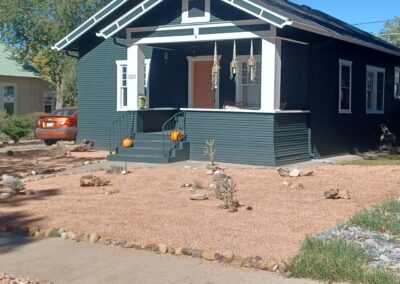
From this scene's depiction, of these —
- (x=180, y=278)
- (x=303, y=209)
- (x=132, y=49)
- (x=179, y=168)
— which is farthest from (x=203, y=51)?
(x=180, y=278)

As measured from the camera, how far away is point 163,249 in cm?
726

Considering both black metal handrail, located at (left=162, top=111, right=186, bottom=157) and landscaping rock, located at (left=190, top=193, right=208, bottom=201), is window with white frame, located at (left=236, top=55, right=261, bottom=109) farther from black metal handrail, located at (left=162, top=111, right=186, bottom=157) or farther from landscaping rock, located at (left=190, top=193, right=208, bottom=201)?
landscaping rock, located at (left=190, top=193, right=208, bottom=201)

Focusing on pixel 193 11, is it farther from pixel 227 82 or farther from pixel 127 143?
pixel 127 143

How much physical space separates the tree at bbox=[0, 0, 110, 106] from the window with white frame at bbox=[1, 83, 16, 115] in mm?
1829

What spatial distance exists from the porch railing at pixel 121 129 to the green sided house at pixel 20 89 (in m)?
13.7

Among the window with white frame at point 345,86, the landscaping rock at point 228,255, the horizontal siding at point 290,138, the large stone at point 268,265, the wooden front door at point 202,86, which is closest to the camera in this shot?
the large stone at point 268,265

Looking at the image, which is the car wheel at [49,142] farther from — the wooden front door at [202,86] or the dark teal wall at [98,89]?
the wooden front door at [202,86]

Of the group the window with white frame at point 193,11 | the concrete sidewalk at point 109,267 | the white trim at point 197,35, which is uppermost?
the window with white frame at point 193,11

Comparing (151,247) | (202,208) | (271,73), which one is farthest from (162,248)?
(271,73)

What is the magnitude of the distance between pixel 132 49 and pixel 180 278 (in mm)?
11696

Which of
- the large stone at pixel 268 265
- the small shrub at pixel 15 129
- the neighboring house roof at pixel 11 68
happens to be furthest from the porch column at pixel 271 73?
the neighboring house roof at pixel 11 68

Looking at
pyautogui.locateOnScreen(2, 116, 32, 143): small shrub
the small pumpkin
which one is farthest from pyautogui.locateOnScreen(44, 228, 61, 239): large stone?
pyautogui.locateOnScreen(2, 116, 32, 143): small shrub

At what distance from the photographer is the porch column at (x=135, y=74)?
1720cm

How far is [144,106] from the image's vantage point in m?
17.8
